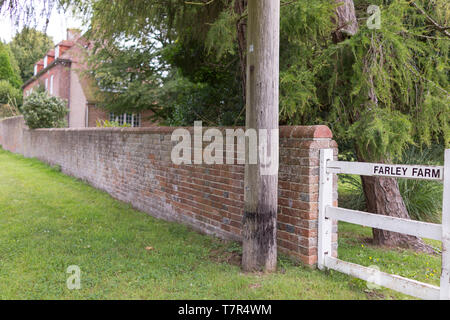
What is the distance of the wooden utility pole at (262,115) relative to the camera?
3725 millimetres

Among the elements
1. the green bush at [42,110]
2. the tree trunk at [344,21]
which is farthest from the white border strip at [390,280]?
the green bush at [42,110]

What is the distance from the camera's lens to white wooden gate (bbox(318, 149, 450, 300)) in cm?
291

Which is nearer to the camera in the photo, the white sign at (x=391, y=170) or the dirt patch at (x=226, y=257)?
the white sign at (x=391, y=170)

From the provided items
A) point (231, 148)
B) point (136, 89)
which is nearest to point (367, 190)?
point (231, 148)

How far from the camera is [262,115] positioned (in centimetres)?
374

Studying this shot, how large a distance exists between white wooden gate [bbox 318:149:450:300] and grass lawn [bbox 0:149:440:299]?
5.0 inches

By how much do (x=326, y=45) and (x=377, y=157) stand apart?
5.90 ft

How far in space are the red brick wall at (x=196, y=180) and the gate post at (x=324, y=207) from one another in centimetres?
5

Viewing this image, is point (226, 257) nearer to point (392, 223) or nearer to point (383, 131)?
point (392, 223)

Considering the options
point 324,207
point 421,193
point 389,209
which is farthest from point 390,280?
point 421,193

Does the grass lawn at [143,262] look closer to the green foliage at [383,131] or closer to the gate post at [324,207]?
the gate post at [324,207]

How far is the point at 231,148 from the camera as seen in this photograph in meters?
4.89

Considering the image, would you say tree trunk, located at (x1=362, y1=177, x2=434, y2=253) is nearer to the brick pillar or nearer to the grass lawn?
the grass lawn

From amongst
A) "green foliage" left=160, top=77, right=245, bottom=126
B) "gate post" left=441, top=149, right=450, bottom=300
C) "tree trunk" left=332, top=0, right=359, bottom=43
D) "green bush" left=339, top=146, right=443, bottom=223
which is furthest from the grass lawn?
"tree trunk" left=332, top=0, right=359, bottom=43
